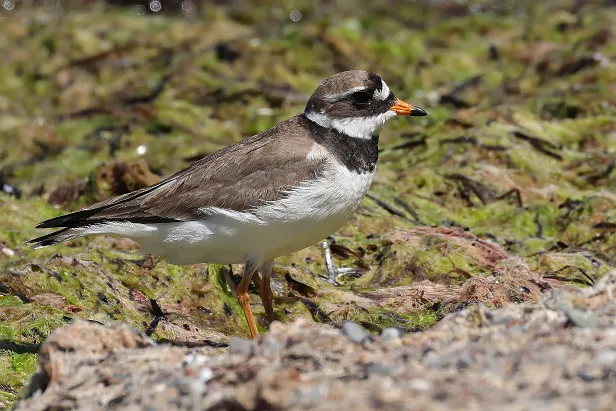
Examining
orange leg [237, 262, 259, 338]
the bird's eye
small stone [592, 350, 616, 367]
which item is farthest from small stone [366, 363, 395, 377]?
the bird's eye

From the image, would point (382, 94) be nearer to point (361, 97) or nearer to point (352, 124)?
point (361, 97)

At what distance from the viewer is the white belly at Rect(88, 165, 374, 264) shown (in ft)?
22.2

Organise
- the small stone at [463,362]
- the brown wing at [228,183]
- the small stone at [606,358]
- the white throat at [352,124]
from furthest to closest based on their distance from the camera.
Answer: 1. the white throat at [352,124]
2. the brown wing at [228,183]
3. the small stone at [463,362]
4. the small stone at [606,358]

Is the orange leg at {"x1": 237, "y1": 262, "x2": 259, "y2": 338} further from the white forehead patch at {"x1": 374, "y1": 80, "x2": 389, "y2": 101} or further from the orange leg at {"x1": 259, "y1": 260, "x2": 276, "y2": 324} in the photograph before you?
the white forehead patch at {"x1": 374, "y1": 80, "x2": 389, "y2": 101}

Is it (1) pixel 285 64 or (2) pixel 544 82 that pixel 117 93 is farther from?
(2) pixel 544 82

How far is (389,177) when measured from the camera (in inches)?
404

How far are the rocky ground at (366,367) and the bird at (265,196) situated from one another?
5.13ft

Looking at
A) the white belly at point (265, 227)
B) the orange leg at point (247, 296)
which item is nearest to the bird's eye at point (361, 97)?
the white belly at point (265, 227)

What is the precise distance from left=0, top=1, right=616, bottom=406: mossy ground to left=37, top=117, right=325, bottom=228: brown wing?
64 centimetres

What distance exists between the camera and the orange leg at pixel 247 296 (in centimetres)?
709

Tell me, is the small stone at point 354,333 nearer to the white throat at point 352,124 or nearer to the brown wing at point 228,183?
the brown wing at point 228,183

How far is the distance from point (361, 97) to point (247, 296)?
5.78 ft

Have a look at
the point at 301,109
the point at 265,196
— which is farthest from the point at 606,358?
the point at 301,109

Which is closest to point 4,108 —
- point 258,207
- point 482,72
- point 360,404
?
point 482,72
